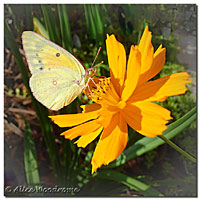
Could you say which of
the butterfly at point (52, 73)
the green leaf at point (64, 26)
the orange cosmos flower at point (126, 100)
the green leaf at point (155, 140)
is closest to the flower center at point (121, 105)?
the orange cosmos flower at point (126, 100)

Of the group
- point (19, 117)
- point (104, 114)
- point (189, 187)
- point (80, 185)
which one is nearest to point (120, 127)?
point (104, 114)

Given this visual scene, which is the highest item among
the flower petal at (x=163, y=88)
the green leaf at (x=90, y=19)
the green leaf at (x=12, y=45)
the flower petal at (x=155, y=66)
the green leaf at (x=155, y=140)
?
the green leaf at (x=90, y=19)

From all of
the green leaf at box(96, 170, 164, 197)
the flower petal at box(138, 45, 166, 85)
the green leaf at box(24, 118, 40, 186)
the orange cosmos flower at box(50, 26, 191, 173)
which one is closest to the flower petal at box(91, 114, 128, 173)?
the orange cosmos flower at box(50, 26, 191, 173)

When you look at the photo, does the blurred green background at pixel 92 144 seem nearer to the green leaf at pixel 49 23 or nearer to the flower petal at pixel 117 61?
the green leaf at pixel 49 23

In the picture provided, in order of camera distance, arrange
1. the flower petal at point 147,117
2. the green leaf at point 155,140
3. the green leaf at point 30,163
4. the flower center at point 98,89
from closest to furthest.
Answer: the flower petal at point 147,117 → the flower center at point 98,89 → the green leaf at point 155,140 → the green leaf at point 30,163

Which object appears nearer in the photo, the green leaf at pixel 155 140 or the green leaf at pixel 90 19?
the green leaf at pixel 155 140
